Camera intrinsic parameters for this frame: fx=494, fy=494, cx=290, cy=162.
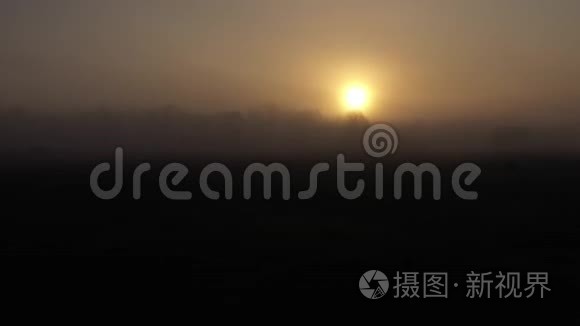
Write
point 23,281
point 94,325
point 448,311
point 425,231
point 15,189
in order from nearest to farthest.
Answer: point 448,311 < point 94,325 < point 23,281 < point 425,231 < point 15,189

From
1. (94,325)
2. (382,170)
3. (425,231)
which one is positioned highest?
(382,170)

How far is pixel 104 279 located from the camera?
352 inches

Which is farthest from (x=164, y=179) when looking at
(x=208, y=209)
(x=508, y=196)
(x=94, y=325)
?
(x=508, y=196)

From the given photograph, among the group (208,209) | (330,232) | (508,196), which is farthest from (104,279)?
(508,196)

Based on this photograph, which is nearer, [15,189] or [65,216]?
[65,216]

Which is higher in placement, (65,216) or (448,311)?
(65,216)

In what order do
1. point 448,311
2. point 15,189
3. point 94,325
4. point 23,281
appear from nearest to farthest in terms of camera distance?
point 448,311 < point 94,325 < point 23,281 < point 15,189

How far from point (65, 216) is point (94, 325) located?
4516 millimetres

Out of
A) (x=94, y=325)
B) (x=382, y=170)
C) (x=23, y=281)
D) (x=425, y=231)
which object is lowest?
(x=94, y=325)

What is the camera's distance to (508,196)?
35.3 ft

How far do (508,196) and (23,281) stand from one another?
974 centimetres

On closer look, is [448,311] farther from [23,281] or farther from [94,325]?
[23,281]

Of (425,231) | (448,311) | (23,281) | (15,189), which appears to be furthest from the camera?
(15,189)

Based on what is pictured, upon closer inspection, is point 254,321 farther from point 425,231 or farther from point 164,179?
point 425,231
